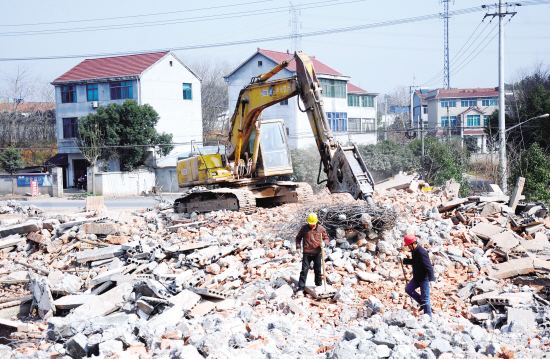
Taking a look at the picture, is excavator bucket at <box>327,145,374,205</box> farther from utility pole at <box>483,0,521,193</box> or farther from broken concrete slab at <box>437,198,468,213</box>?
utility pole at <box>483,0,521,193</box>

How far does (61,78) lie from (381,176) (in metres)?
23.6

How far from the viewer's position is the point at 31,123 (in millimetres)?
55062

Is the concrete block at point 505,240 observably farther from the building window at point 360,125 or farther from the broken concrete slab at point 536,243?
the building window at point 360,125

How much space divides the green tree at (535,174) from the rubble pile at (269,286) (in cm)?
822

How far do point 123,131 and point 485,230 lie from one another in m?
30.7

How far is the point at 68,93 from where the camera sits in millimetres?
46531

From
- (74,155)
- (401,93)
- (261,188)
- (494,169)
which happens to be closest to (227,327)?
(261,188)

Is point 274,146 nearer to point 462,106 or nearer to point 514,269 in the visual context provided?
point 514,269

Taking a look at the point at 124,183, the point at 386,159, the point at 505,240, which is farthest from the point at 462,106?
the point at 505,240

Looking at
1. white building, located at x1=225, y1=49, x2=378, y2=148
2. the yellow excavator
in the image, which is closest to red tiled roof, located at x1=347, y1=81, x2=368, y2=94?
white building, located at x1=225, y1=49, x2=378, y2=148

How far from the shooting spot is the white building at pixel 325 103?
45.1 meters

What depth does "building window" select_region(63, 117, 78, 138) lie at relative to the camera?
151 feet

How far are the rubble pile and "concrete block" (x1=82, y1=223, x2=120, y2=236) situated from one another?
3 cm

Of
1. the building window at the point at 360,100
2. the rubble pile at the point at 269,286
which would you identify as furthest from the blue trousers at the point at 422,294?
the building window at the point at 360,100
